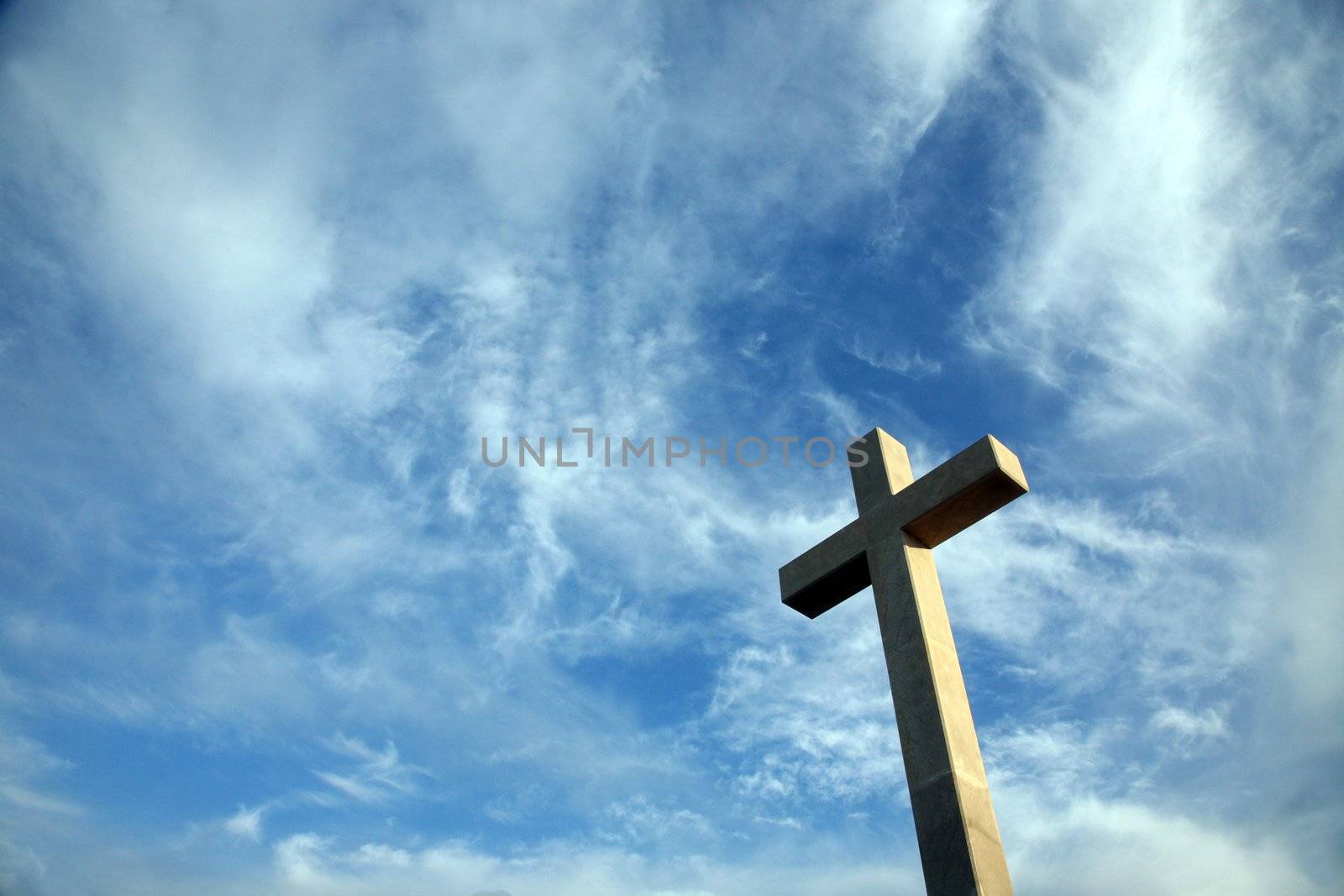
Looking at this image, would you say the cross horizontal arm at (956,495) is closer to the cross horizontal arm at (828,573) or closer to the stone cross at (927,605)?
the stone cross at (927,605)

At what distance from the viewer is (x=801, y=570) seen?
8.77m

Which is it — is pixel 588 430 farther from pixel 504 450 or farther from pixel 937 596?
pixel 937 596

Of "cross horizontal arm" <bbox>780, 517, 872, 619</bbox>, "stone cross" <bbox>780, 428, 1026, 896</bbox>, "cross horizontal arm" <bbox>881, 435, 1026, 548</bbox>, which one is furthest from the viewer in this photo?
"cross horizontal arm" <bbox>780, 517, 872, 619</bbox>

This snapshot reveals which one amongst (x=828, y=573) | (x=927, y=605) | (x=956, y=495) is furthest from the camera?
(x=828, y=573)

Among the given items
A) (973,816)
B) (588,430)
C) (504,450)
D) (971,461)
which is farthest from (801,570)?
(504,450)

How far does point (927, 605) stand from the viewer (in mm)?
7578

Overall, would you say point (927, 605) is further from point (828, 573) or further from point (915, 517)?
point (828, 573)

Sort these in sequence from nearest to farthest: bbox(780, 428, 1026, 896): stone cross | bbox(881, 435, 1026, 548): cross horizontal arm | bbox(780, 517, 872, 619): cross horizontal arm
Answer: bbox(780, 428, 1026, 896): stone cross, bbox(881, 435, 1026, 548): cross horizontal arm, bbox(780, 517, 872, 619): cross horizontal arm

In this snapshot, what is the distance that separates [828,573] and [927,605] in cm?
116

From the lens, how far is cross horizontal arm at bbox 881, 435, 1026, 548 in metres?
7.62

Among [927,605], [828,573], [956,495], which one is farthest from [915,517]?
[828,573]

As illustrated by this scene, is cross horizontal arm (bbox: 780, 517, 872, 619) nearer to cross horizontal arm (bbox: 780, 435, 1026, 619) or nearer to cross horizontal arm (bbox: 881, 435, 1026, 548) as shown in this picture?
cross horizontal arm (bbox: 780, 435, 1026, 619)

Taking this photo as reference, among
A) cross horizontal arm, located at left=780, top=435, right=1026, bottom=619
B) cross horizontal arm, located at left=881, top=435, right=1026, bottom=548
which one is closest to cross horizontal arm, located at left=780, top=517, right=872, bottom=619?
cross horizontal arm, located at left=780, top=435, right=1026, bottom=619

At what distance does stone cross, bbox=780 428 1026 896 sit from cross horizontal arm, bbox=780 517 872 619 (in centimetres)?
1
